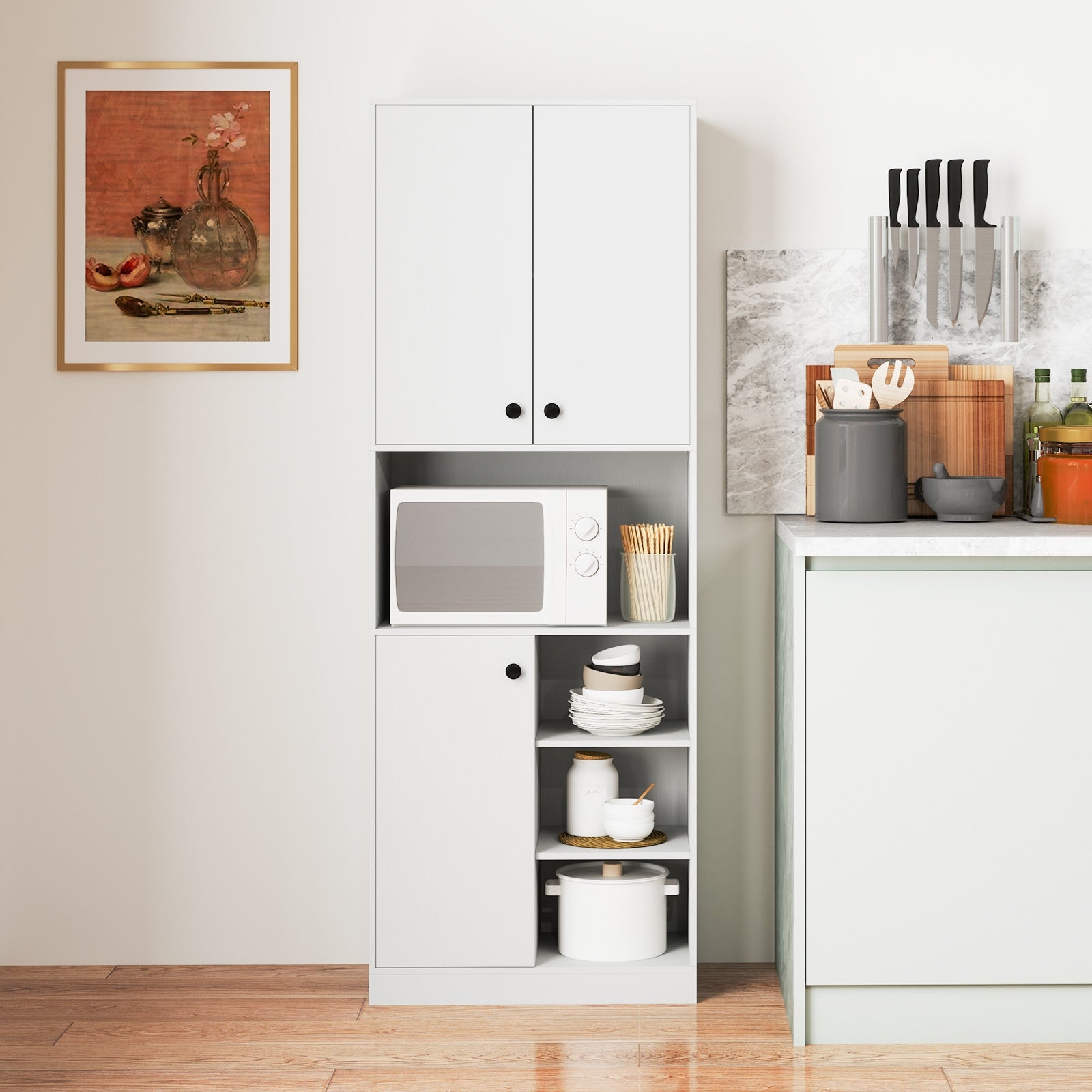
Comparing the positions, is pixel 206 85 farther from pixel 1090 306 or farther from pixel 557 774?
pixel 1090 306

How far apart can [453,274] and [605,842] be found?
1.26 meters

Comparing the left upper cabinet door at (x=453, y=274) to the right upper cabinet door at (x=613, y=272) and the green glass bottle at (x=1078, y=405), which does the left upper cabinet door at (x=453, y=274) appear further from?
the green glass bottle at (x=1078, y=405)

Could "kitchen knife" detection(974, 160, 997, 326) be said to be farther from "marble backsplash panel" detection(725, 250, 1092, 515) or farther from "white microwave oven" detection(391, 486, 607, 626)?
"white microwave oven" detection(391, 486, 607, 626)

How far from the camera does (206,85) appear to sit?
108 inches

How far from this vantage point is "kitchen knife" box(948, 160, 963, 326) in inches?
105

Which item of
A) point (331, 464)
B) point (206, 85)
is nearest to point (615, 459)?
point (331, 464)

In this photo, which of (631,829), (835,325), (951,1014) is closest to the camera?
(951,1014)

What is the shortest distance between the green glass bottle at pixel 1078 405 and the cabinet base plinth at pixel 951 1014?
1.19 m

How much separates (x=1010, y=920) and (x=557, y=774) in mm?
1031

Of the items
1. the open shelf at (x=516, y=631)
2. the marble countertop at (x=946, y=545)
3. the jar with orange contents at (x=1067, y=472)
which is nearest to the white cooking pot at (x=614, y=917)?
the open shelf at (x=516, y=631)

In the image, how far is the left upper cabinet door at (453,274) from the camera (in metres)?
2.46

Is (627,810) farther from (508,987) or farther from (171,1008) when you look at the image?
(171,1008)

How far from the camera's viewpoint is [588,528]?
251 cm

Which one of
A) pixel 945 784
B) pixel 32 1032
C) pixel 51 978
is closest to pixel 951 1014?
pixel 945 784
